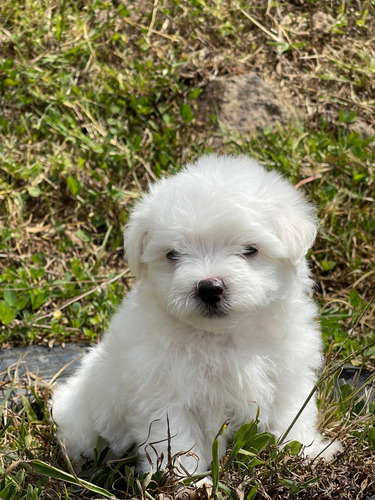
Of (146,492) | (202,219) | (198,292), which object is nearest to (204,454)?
(146,492)

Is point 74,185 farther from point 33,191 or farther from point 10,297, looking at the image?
point 10,297

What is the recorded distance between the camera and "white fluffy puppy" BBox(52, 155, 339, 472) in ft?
10.7

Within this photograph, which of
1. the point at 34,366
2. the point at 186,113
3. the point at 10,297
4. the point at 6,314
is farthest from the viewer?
the point at 186,113

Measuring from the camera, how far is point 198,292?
10.5 feet

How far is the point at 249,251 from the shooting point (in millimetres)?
3326

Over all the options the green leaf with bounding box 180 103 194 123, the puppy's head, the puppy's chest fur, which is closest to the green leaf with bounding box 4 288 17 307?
the puppy's head

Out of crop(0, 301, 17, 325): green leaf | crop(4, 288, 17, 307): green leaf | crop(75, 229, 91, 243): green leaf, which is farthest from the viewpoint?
crop(75, 229, 91, 243): green leaf

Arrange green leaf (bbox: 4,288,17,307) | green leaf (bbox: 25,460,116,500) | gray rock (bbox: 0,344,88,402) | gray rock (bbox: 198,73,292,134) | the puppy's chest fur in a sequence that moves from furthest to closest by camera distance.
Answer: gray rock (bbox: 198,73,292,134), green leaf (bbox: 4,288,17,307), gray rock (bbox: 0,344,88,402), the puppy's chest fur, green leaf (bbox: 25,460,116,500)

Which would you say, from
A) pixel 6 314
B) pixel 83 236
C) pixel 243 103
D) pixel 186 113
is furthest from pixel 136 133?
pixel 6 314

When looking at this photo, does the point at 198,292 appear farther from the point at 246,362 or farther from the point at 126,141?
the point at 126,141

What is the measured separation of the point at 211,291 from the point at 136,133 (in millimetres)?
3824

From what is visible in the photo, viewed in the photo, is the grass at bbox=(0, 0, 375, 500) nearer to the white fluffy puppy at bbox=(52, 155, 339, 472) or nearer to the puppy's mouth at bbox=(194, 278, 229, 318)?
the white fluffy puppy at bbox=(52, 155, 339, 472)

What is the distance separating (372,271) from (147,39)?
3477mm

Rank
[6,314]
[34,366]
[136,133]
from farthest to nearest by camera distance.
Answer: [136,133] < [6,314] < [34,366]
